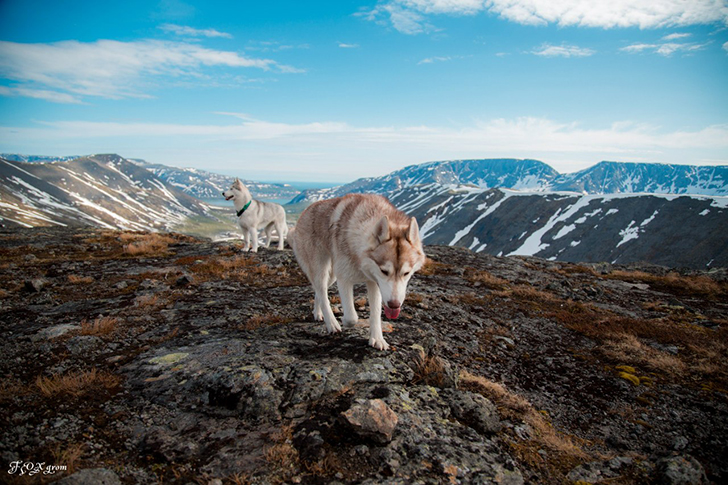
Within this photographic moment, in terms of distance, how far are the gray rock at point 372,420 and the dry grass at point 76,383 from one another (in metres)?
3.98

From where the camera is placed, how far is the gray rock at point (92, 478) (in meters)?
3.48

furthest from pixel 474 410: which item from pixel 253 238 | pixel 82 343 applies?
pixel 253 238

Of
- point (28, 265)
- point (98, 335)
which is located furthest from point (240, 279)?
point (28, 265)

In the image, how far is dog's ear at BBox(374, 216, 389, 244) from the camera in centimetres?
590

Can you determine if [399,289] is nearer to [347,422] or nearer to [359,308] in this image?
[347,422]

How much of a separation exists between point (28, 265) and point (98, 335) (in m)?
11.9

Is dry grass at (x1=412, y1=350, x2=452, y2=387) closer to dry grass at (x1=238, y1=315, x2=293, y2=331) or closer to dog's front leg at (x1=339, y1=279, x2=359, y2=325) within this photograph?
dog's front leg at (x1=339, y1=279, x2=359, y2=325)

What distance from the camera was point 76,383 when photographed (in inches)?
206

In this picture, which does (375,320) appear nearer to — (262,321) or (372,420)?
(372,420)

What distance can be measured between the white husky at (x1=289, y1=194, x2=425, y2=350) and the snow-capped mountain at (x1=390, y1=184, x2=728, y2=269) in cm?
15626

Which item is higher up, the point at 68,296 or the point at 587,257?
the point at 68,296

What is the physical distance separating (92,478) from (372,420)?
3.24 m

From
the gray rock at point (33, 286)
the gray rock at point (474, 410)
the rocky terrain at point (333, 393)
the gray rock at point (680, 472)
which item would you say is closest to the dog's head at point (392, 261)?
the rocky terrain at point (333, 393)

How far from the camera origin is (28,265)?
15.0 meters
